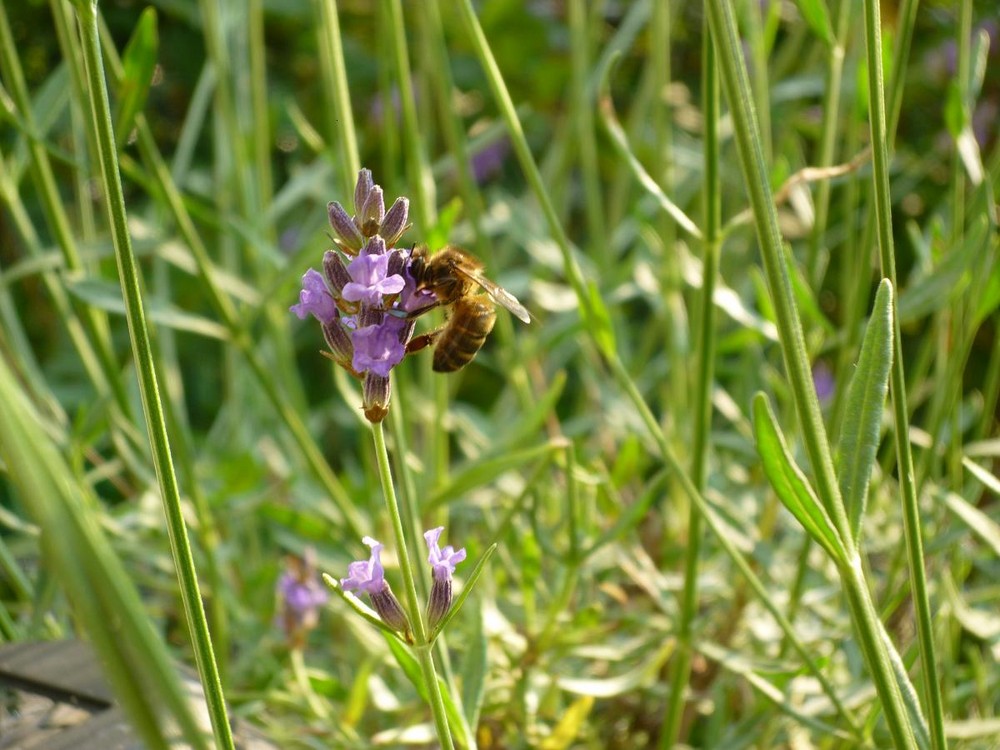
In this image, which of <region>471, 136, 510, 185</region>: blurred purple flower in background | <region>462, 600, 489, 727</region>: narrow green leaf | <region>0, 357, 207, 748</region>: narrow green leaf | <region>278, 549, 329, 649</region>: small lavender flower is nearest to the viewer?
<region>0, 357, 207, 748</region>: narrow green leaf

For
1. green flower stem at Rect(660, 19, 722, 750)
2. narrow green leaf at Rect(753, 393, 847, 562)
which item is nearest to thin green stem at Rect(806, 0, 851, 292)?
green flower stem at Rect(660, 19, 722, 750)

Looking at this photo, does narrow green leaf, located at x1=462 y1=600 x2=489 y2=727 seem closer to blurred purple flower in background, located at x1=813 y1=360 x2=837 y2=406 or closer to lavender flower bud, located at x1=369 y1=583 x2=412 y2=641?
lavender flower bud, located at x1=369 y1=583 x2=412 y2=641

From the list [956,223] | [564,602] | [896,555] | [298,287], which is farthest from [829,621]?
[298,287]

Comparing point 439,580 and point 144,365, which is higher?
point 144,365

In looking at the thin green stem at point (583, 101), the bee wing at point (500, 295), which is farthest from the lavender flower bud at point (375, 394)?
the thin green stem at point (583, 101)

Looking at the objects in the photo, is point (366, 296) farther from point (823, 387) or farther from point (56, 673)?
point (823, 387)

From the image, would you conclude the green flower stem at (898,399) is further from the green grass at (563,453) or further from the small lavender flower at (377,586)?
the small lavender flower at (377,586)

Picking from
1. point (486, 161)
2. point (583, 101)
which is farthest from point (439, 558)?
point (486, 161)

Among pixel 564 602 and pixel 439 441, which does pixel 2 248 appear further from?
pixel 564 602
